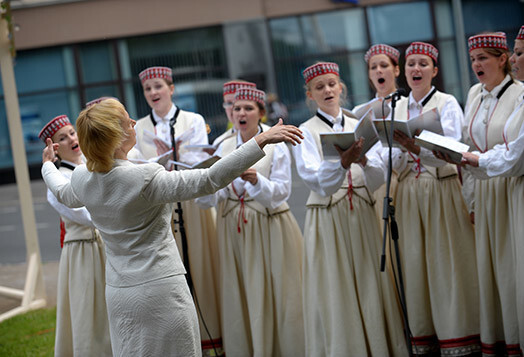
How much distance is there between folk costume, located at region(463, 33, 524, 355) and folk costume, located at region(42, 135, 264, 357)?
217 cm

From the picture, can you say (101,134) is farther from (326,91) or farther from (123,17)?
(123,17)

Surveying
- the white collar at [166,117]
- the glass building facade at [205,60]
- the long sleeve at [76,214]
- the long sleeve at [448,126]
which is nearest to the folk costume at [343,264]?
the long sleeve at [448,126]

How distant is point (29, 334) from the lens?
21.4ft

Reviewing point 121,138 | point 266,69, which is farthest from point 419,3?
point 121,138

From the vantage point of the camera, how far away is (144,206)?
329cm

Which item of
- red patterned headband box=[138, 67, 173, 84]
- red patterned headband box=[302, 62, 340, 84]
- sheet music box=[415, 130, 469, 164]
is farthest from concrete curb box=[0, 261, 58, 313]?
sheet music box=[415, 130, 469, 164]

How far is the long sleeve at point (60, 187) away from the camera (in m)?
3.64

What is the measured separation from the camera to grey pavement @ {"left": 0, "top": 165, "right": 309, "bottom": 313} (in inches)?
346

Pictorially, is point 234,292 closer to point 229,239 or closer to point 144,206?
point 229,239

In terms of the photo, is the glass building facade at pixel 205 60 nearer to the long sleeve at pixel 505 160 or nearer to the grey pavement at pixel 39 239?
the grey pavement at pixel 39 239

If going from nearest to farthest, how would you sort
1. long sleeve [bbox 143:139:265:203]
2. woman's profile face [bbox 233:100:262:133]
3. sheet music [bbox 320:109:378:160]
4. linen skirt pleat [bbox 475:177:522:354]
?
long sleeve [bbox 143:139:265:203]
sheet music [bbox 320:109:378:160]
linen skirt pleat [bbox 475:177:522:354]
woman's profile face [bbox 233:100:262:133]

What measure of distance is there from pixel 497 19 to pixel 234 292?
1892cm

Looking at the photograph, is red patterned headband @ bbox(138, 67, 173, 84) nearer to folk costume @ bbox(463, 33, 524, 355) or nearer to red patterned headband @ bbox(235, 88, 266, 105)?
red patterned headband @ bbox(235, 88, 266, 105)

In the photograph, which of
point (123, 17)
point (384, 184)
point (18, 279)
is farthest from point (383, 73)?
point (123, 17)
